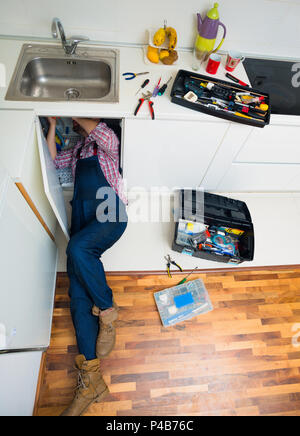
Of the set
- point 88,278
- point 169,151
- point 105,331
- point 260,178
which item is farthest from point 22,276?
point 260,178

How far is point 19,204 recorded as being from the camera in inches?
37.2

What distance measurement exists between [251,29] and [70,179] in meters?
1.41

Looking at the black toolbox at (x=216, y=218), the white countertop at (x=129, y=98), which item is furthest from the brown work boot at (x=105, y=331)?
the white countertop at (x=129, y=98)

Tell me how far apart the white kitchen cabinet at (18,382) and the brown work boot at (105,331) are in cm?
31

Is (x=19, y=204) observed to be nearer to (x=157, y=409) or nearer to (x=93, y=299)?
(x=93, y=299)

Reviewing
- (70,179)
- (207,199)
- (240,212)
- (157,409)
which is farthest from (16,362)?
(240,212)

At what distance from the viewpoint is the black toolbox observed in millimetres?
1569

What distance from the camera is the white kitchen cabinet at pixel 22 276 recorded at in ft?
2.70

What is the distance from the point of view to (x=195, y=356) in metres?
1.40

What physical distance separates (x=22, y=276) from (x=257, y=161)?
59.8 inches

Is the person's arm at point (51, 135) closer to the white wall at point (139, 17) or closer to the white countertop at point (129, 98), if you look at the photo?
the white countertop at point (129, 98)

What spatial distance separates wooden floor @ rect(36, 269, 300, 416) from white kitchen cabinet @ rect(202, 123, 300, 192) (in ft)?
2.34

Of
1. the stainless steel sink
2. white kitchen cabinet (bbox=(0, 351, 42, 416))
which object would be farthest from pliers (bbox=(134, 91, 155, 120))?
white kitchen cabinet (bbox=(0, 351, 42, 416))

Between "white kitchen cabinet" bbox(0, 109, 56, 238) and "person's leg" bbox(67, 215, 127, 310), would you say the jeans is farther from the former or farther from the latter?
"white kitchen cabinet" bbox(0, 109, 56, 238)
